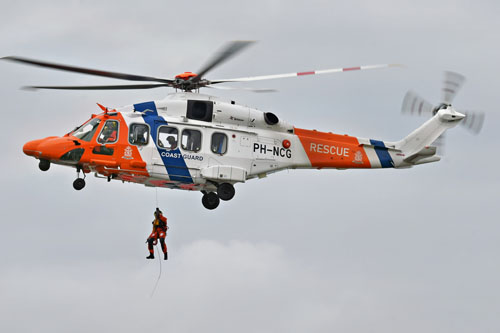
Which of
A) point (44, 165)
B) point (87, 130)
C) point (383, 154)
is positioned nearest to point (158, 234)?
point (87, 130)

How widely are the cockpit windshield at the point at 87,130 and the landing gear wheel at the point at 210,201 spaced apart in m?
3.94

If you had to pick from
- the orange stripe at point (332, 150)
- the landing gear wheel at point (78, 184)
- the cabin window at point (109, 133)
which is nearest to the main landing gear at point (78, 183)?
the landing gear wheel at point (78, 184)

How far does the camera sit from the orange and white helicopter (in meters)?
24.1

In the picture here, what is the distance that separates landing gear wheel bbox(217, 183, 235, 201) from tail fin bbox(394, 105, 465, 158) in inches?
232

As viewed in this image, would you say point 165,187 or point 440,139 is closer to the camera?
point 165,187

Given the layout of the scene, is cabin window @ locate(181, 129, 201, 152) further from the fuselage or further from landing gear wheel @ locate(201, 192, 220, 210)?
landing gear wheel @ locate(201, 192, 220, 210)

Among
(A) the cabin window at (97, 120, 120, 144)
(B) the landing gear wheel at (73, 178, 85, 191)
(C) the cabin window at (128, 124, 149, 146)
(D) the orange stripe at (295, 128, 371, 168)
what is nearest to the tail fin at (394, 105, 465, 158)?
(D) the orange stripe at (295, 128, 371, 168)

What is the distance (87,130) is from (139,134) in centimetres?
147

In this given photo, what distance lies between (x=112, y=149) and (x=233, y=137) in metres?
3.55

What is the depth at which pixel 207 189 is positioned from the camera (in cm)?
2573

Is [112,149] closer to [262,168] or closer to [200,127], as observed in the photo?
[200,127]

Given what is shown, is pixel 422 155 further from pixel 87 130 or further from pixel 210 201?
pixel 87 130

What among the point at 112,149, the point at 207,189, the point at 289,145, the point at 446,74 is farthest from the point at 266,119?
the point at 446,74

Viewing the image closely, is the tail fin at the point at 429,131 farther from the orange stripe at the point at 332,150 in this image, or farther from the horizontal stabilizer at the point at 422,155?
the orange stripe at the point at 332,150
